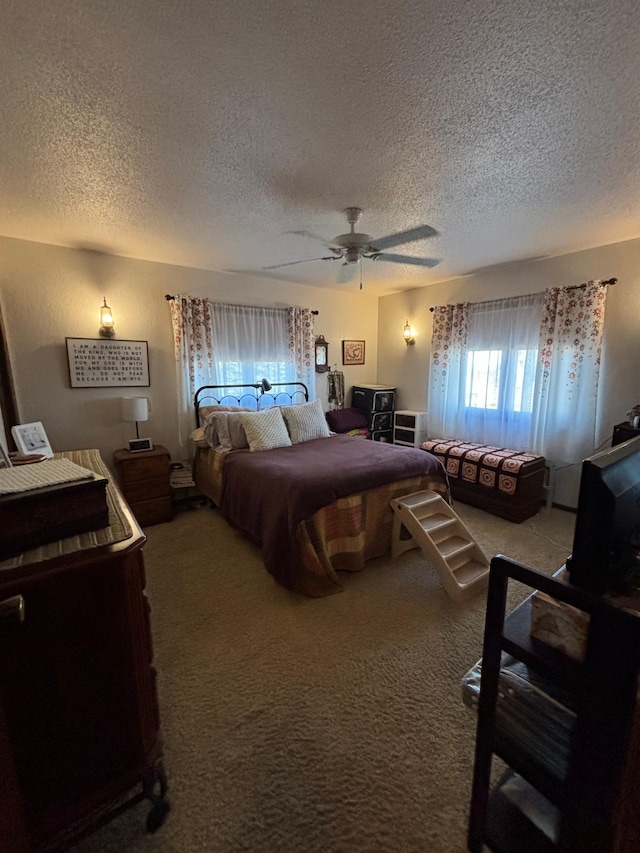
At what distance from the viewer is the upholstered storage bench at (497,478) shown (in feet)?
11.0

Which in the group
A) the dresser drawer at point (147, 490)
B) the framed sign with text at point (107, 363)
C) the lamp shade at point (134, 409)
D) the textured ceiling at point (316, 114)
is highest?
the textured ceiling at point (316, 114)

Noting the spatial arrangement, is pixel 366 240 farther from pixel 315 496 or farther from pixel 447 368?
pixel 447 368

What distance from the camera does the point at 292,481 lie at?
7.94 feet

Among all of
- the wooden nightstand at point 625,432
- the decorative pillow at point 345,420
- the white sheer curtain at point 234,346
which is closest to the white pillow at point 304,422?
the white sheer curtain at point 234,346

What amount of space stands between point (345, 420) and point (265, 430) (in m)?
1.67

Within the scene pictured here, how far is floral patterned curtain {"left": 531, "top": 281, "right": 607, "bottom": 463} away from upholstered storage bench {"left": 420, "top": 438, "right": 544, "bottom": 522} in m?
0.31

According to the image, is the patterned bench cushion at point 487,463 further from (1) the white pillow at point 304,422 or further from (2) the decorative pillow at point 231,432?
(2) the decorative pillow at point 231,432

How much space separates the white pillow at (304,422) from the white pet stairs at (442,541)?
1306 millimetres

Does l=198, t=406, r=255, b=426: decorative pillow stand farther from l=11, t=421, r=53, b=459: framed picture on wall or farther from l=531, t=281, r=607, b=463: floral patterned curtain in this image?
l=531, t=281, r=607, b=463: floral patterned curtain

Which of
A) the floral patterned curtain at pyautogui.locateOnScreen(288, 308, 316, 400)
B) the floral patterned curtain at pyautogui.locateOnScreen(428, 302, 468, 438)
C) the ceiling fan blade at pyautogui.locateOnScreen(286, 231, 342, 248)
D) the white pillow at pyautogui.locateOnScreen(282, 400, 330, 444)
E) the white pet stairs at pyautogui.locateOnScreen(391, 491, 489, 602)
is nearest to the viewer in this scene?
the white pet stairs at pyautogui.locateOnScreen(391, 491, 489, 602)

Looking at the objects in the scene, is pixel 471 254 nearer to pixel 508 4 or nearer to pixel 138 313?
pixel 508 4

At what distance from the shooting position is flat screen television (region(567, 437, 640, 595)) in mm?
814

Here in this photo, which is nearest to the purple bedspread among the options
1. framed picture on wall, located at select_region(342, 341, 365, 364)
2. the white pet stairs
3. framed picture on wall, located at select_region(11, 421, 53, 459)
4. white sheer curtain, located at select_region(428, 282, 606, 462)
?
the white pet stairs

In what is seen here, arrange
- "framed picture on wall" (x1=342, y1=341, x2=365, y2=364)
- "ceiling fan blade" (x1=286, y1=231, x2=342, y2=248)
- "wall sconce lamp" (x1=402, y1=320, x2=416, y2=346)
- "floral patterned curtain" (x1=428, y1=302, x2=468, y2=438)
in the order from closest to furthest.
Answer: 1. "ceiling fan blade" (x1=286, y1=231, x2=342, y2=248)
2. "floral patterned curtain" (x1=428, y1=302, x2=468, y2=438)
3. "wall sconce lamp" (x1=402, y1=320, x2=416, y2=346)
4. "framed picture on wall" (x1=342, y1=341, x2=365, y2=364)
